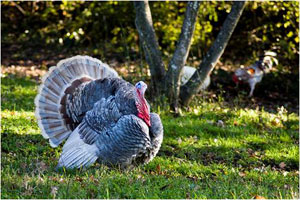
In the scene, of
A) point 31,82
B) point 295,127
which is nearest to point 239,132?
point 295,127

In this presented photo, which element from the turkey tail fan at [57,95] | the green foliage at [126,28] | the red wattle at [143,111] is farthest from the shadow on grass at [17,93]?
the red wattle at [143,111]

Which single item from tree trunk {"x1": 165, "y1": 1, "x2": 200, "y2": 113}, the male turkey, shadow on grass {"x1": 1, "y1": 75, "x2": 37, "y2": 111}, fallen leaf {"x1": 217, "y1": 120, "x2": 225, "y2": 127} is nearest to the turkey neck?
the male turkey

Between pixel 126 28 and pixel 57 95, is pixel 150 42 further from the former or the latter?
pixel 126 28

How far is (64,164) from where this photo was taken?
4477 mm

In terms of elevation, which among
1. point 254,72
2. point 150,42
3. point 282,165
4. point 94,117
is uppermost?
point 150,42

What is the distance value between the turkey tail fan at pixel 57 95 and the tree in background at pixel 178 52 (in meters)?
2.13

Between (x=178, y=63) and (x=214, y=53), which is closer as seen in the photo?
(x=178, y=63)

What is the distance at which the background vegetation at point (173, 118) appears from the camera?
417cm

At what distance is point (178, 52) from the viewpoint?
7219mm

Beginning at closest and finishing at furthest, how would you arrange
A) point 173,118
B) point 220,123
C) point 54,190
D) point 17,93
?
point 54,190 < point 220,123 < point 173,118 < point 17,93

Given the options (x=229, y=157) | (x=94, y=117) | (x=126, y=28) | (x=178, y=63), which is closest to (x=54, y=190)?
(x=94, y=117)

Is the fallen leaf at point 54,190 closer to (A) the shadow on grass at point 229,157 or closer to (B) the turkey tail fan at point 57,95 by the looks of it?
(B) the turkey tail fan at point 57,95

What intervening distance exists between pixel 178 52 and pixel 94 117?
9.68 ft

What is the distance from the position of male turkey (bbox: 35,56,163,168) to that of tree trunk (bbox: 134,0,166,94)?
2091mm
